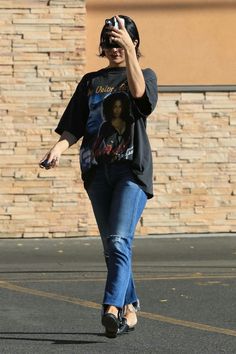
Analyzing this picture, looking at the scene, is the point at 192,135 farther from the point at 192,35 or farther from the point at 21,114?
the point at 21,114

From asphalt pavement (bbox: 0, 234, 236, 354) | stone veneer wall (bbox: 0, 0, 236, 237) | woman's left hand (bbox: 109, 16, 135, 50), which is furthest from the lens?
stone veneer wall (bbox: 0, 0, 236, 237)

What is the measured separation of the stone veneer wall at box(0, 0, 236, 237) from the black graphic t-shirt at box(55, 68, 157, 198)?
19.1ft

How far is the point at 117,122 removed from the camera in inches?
249

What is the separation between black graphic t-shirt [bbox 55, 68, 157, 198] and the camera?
6.32 m

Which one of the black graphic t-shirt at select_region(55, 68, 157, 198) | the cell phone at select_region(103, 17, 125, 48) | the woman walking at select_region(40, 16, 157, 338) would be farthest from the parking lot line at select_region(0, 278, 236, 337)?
the cell phone at select_region(103, 17, 125, 48)

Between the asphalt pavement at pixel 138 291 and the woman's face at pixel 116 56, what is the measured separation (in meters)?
1.60

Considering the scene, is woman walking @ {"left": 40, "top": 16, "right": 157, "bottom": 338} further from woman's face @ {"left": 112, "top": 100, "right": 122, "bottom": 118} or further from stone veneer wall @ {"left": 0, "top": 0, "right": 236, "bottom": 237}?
stone veneer wall @ {"left": 0, "top": 0, "right": 236, "bottom": 237}

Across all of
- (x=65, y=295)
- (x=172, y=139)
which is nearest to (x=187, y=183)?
(x=172, y=139)

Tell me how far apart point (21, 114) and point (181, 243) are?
2.23 metres

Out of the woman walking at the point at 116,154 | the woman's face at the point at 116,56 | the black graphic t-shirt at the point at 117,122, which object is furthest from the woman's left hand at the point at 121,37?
the black graphic t-shirt at the point at 117,122

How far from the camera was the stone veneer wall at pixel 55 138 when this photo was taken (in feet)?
40.0

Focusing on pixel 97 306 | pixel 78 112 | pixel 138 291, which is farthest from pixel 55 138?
pixel 78 112

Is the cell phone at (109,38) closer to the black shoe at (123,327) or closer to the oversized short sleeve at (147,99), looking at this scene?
the oversized short sleeve at (147,99)

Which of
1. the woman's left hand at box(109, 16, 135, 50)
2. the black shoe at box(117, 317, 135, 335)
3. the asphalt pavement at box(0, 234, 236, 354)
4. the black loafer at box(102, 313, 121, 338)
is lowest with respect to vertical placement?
the asphalt pavement at box(0, 234, 236, 354)
